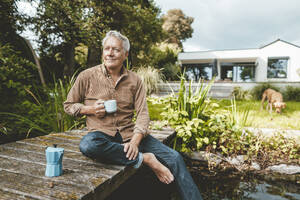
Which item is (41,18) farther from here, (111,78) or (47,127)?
(111,78)

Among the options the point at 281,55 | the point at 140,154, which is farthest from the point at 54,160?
the point at 281,55

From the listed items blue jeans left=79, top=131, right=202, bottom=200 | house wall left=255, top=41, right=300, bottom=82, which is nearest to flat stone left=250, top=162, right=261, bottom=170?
blue jeans left=79, top=131, right=202, bottom=200

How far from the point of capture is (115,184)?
4.23 feet

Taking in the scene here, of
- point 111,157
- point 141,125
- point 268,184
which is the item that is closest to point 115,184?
point 111,157

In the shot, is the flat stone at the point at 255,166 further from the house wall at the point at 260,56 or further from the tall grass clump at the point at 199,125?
the house wall at the point at 260,56

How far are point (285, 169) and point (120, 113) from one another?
90.0 inches

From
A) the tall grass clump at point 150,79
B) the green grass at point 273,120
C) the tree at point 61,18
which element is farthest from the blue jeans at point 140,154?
the tall grass clump at point 150,79

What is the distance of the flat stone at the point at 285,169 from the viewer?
2.43 m

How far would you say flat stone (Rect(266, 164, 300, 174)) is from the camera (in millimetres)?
2434

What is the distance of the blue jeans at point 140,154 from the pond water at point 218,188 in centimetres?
54

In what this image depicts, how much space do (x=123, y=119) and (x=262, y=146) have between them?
211cm

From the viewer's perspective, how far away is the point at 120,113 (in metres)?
A: 1.70

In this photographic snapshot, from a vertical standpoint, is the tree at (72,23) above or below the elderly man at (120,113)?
above

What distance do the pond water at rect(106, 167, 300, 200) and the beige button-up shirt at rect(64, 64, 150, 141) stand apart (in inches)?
33.2
